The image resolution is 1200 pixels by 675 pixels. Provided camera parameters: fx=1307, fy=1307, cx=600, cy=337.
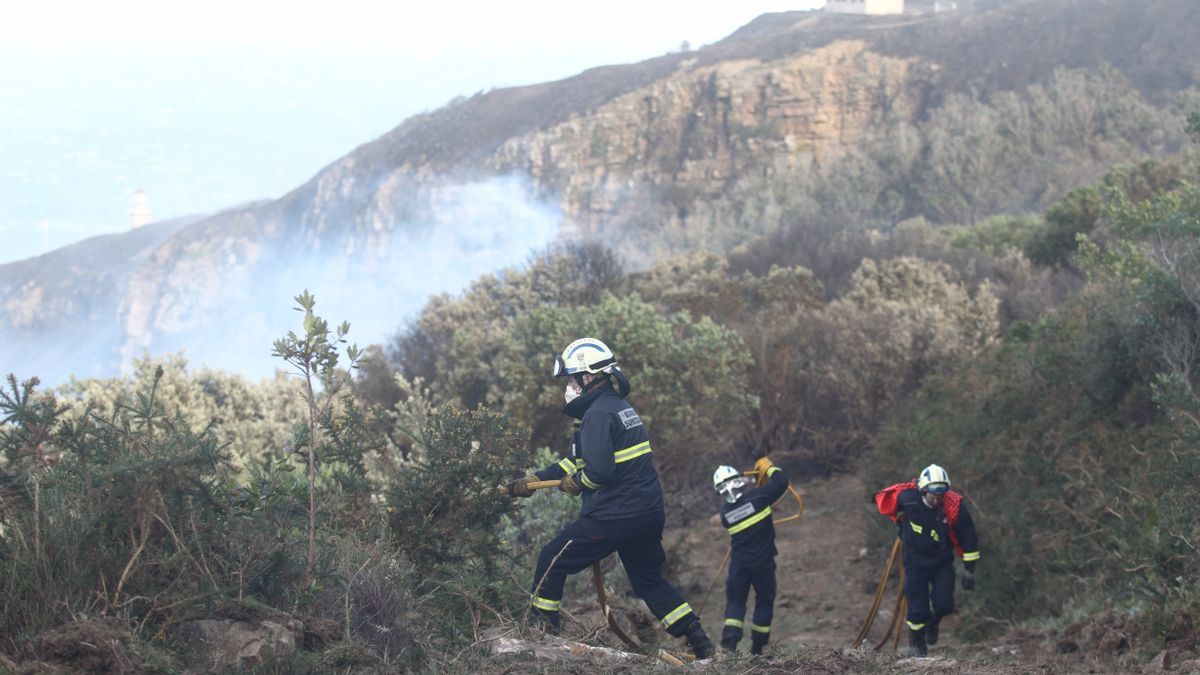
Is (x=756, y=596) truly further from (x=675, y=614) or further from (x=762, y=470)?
(x=675, y=614)

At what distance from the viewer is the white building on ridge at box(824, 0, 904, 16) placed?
281 ft

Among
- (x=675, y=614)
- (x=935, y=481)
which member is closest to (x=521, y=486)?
(x=675, y=614)

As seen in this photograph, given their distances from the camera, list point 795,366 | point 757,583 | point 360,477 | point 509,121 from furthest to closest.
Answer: point 509,121, point 795,366, point 757,583, point 360,477

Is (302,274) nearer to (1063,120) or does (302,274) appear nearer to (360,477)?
(1063,120)

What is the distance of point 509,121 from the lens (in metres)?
76.4

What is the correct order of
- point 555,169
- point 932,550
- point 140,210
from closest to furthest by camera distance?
1. point 932,550
2. point 555,169
3. point 140,210

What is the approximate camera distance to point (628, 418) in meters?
7.46

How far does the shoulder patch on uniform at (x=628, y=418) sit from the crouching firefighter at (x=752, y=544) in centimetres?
253

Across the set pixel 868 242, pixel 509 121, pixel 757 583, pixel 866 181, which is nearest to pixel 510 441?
pixel 757 583

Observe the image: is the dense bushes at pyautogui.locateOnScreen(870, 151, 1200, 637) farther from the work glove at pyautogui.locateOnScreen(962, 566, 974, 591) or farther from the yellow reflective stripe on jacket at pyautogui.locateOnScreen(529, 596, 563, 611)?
the yellow reflective stripe on jacket at pyautogui.locateOnScreen(529, 596, 563, 611)

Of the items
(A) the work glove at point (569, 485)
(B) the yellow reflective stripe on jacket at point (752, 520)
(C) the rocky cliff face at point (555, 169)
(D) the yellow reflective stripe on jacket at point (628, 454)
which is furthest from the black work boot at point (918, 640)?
(C) the rocky cliff face at point (555, 169)

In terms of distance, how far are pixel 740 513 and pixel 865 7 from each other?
80943mm

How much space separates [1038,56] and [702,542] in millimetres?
55056

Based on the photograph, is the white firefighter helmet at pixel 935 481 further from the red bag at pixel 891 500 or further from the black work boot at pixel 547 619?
the black work boot at pixel 547 619
